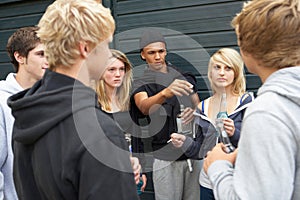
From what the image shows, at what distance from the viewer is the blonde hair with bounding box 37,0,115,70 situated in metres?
1.29

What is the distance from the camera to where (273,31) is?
1.23 meters

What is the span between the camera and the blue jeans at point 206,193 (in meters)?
2.81

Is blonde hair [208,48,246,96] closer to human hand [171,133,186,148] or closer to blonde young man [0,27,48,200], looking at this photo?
human hand [171,133,186,148]

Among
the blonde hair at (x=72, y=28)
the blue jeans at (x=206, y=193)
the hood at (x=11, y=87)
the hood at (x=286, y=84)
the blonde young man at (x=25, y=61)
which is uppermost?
the blonde hair at (x=72, y=28)

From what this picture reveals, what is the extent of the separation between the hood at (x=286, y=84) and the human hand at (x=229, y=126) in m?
1.33

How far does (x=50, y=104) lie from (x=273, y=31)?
29.3 inches

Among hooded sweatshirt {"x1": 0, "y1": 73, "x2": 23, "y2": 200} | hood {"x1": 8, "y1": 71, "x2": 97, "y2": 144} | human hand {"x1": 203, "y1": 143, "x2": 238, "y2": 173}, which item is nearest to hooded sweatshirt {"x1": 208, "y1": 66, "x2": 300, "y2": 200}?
human hand {"x1": 203, "y1": 143, "x2": 238, "y2": 173}

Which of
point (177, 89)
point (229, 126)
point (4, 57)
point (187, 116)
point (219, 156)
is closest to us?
point (219, 156)

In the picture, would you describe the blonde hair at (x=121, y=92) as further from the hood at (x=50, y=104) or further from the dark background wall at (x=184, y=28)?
the hood at (x=50, y=104)

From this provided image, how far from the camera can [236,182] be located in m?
1.22

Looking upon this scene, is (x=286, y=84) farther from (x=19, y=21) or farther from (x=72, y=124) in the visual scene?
(x=19, y=21)

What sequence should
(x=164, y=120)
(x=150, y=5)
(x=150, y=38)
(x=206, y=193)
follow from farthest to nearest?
(x=150, y=5), (x=150, y=38), (x=164, y=120), (x=206, y=193)

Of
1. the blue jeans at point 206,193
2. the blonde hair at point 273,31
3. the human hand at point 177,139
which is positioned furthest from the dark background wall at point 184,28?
the blonde hair at point 273,31

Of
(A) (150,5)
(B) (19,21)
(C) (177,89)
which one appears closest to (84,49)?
(C) (177,89)
